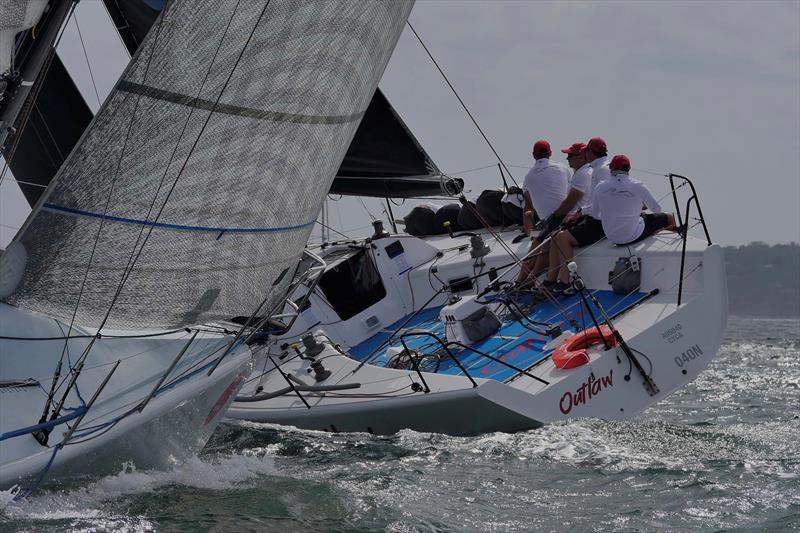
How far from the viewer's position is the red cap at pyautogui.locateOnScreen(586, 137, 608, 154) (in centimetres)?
1055

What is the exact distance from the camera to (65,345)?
20.4 feet

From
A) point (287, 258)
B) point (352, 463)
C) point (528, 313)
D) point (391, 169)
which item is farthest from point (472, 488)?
point (391, 169)

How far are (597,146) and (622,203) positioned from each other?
982 millimetres

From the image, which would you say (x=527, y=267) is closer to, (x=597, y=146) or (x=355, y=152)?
(x=597, y=146)

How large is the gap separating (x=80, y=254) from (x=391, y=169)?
260 inches

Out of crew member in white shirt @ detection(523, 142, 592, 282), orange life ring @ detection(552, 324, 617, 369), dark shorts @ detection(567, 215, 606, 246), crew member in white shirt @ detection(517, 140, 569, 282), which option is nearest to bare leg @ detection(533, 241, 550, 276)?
crew member in white shirt @ detection(523, 142, 592, 282)

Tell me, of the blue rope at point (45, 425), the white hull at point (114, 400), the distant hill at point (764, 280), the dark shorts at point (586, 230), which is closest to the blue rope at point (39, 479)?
the white hull at point (114, 400)

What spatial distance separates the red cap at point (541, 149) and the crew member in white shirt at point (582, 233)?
1.55 feet

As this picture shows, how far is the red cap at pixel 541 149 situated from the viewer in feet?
35.8

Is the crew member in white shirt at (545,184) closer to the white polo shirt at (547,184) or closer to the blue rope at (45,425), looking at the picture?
the white polo shirt at (547,184)

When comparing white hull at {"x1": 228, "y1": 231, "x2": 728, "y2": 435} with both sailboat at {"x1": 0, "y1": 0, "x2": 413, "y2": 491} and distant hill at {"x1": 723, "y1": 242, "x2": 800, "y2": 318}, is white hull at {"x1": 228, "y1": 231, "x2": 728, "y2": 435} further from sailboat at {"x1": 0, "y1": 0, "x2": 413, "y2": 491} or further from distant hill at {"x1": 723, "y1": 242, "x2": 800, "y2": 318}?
distant hill at {"x1": 723, "y1": 242, "x2": 800, "y2": 318}

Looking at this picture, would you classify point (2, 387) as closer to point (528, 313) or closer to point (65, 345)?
point (65, 345)

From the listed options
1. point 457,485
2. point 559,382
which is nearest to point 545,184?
point 559,382

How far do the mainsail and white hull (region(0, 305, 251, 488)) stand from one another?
0.23 metres
